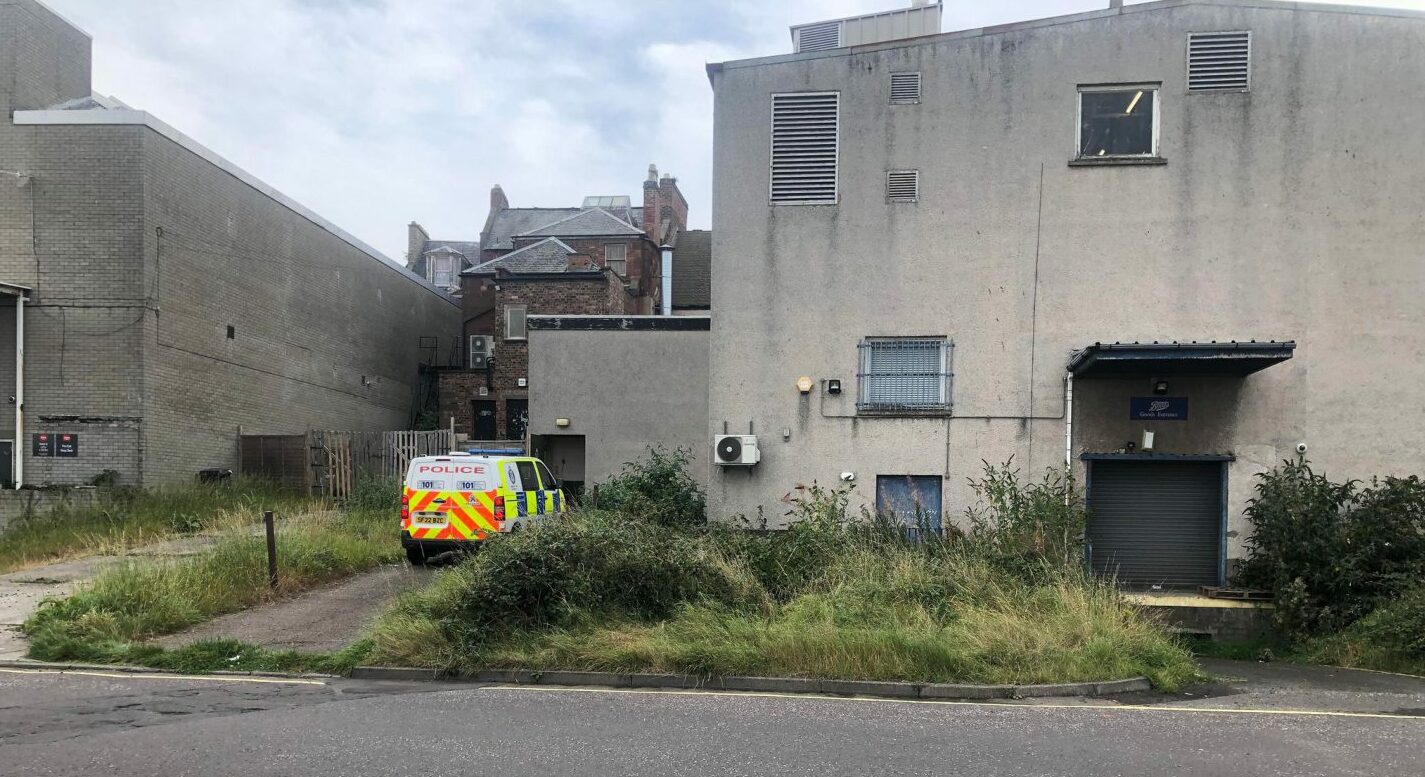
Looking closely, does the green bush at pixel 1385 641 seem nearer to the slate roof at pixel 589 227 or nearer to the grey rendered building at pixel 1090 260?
the grey rendered building at pixel 1090 260

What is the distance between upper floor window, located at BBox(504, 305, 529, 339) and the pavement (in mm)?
21643

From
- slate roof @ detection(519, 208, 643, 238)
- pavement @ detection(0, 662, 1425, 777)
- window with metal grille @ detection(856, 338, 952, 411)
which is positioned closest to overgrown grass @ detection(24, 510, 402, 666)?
pavement @ detection(0, 662, 1425, 777)

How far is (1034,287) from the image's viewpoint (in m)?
13.8

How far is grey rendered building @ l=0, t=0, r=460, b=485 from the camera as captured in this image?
1881 centimetres

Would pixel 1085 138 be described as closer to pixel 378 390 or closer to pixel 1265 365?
pixel 1265 365

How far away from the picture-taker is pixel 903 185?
14.1 m

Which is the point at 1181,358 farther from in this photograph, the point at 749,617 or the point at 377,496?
the point at 377,496

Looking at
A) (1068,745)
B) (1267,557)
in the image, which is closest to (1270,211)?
(1267,557)

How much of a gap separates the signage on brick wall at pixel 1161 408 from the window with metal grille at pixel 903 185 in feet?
14.4

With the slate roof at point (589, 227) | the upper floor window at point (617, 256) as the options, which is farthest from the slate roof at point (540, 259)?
the slate roof at point (589, 227)

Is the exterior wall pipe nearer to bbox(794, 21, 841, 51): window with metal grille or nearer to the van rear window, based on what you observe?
the van rear window

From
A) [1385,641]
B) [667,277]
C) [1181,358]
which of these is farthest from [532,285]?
[1385,641]

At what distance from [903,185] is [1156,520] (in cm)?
609

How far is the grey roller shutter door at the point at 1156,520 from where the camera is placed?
1339 cm
